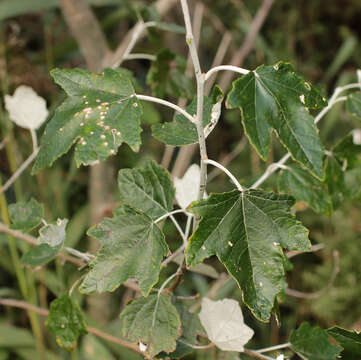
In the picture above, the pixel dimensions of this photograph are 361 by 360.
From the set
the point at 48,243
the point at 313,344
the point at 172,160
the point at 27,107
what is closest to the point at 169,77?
the point at 27,107

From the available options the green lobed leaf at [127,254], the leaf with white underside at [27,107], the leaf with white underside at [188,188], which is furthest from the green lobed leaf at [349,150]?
the leaf with white underside at [27,107]

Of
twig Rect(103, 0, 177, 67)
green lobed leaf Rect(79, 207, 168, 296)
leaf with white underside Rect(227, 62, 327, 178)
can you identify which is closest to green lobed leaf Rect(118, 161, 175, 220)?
green lobed leaf Rect(79, 207, 168, 296)

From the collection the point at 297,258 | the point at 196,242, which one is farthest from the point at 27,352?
the point at 297,258

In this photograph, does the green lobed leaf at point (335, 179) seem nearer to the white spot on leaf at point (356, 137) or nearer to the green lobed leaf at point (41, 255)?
the white spot on leaf at point (356, 137)

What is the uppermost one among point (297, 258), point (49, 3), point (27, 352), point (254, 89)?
point (49, 3)

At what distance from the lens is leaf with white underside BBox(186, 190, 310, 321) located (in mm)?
356

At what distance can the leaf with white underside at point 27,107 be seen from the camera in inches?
24.0

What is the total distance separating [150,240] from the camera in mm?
394

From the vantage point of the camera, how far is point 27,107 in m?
0.62

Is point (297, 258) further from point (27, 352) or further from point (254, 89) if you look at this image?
point (254, 89)

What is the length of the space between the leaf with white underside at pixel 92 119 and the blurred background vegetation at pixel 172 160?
1.12 feet

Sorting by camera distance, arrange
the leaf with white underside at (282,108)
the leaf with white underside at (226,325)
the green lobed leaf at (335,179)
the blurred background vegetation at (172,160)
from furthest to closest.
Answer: the blurred background vegetation at (172,160)
the green lobed leaf at (335,179)
the leaf with white underside at (226,325)
the leaf with white underside at (282,108)

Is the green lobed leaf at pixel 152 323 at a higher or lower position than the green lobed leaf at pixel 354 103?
lower

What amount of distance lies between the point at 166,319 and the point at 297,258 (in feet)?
4.09
